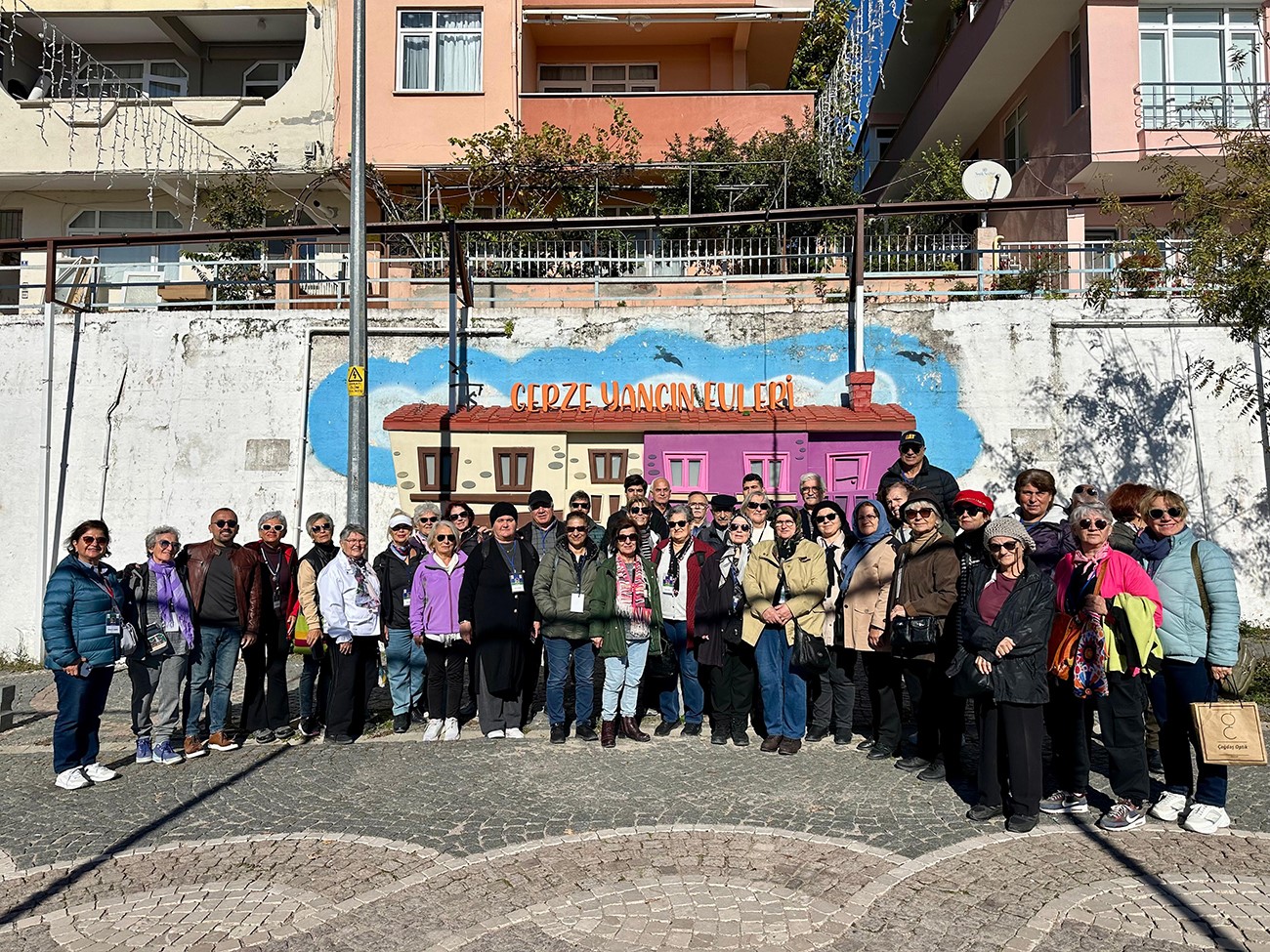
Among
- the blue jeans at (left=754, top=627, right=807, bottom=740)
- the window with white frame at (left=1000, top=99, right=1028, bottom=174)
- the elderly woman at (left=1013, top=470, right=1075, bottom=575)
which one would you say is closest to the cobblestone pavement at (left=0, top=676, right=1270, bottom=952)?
the blue jeans at (left=754, top=627, right=807, bottom=740)

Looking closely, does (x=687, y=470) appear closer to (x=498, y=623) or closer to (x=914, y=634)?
(x=498, y=623)

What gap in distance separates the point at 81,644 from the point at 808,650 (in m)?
4.95

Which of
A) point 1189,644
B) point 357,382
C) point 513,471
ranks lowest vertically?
point 1189,644

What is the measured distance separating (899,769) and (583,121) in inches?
568

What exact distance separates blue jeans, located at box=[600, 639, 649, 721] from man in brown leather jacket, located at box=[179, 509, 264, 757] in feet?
8.85

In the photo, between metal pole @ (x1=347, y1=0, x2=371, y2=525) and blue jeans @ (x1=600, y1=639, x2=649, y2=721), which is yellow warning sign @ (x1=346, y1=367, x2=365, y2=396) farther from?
blue jeans @ (x1=600, y1=639, x2=649, y2=721)

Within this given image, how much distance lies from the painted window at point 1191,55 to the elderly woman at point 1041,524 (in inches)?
442

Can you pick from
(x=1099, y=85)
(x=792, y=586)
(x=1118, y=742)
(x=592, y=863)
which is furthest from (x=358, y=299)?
(x=1099, y=85)

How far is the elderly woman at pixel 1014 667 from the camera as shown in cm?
556

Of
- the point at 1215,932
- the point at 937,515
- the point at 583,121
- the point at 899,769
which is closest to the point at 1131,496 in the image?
the point at 937,515

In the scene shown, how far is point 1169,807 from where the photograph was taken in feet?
18.8

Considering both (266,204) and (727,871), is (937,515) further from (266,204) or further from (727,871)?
(266,204)

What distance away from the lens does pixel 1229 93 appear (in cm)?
1517

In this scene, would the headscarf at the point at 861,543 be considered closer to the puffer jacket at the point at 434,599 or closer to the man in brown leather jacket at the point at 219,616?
the puffer jacket at the point at 434,599
